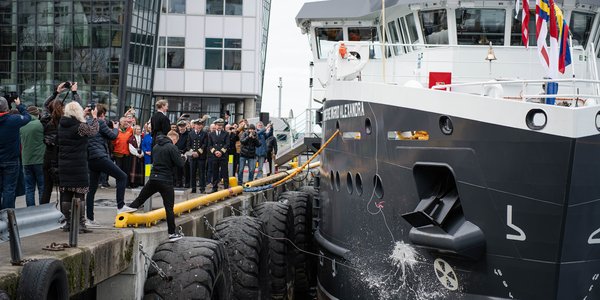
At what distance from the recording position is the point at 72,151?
7910 mm

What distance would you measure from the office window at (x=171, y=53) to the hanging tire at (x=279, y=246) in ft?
98.7

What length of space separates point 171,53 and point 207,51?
1.97 meters

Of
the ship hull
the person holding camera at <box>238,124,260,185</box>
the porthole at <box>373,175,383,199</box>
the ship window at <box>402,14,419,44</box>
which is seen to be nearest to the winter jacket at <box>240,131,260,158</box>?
the person holding camera at <box>238,124,260,185</box>

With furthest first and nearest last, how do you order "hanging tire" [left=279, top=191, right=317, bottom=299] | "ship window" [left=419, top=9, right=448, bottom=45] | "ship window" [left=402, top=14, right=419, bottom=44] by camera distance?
"hanging tire" [left=279, top=191, right=317, bottom=299] < "ship window" [left=402, top=14, right=419, bottom=44] < "ship window" [left=419, top=9, right=448, bottom=45]

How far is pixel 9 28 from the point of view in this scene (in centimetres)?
3706

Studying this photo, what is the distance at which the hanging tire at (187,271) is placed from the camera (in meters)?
7.53

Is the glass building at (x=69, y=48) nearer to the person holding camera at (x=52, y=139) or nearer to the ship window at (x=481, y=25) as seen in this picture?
the ship window at (x=481, y=25)

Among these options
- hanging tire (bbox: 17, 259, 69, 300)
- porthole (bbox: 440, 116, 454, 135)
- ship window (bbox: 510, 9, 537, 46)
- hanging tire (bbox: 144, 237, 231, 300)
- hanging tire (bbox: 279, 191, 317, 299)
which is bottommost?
hanging tire (bbox: 279, 191, 317, 299)

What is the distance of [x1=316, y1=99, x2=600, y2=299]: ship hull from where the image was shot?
700 cm

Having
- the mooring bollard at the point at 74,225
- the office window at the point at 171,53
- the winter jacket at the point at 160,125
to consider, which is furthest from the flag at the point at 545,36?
the office window at the point at 171,53

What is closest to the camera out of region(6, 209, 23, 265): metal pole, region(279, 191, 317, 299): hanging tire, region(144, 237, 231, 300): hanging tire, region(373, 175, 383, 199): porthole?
region(6, 209, 23, 265): metal pole

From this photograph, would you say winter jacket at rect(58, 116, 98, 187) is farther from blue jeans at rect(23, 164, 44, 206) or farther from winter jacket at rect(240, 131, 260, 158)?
winter jacket at rect(240, 131, 260, 158)

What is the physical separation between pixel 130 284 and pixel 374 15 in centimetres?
857

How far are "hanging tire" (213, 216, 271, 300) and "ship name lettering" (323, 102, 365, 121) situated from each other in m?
1.93
